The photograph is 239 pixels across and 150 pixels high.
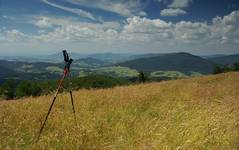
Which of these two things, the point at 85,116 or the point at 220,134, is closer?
Result: the point at 220,134

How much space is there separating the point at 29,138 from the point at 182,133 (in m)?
3.04

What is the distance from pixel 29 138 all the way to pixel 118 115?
277cm

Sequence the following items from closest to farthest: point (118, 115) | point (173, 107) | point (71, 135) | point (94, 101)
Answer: point (71, 135)
point (118, 115)
point (173, 107)
point (94, 101)

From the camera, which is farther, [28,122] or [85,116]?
[85,116]

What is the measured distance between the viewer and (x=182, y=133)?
214 inches

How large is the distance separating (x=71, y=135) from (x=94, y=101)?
168 inches

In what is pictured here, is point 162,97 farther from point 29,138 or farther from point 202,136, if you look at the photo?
point 29,138

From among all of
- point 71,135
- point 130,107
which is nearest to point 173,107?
point 130,107

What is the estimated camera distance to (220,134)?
18.6ft

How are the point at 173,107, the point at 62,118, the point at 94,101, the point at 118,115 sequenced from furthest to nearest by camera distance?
1. the point at 94,101
2. the point at 173,107
3. the point at 118,115
4. the point at 62,118

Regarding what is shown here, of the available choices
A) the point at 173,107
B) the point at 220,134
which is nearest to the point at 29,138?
the point at 220,134

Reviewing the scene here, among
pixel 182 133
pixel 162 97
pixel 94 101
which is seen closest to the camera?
pixel 182 133

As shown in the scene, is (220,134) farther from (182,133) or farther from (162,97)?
(162,97)

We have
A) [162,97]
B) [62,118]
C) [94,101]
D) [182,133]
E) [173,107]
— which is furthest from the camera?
[162,97]
